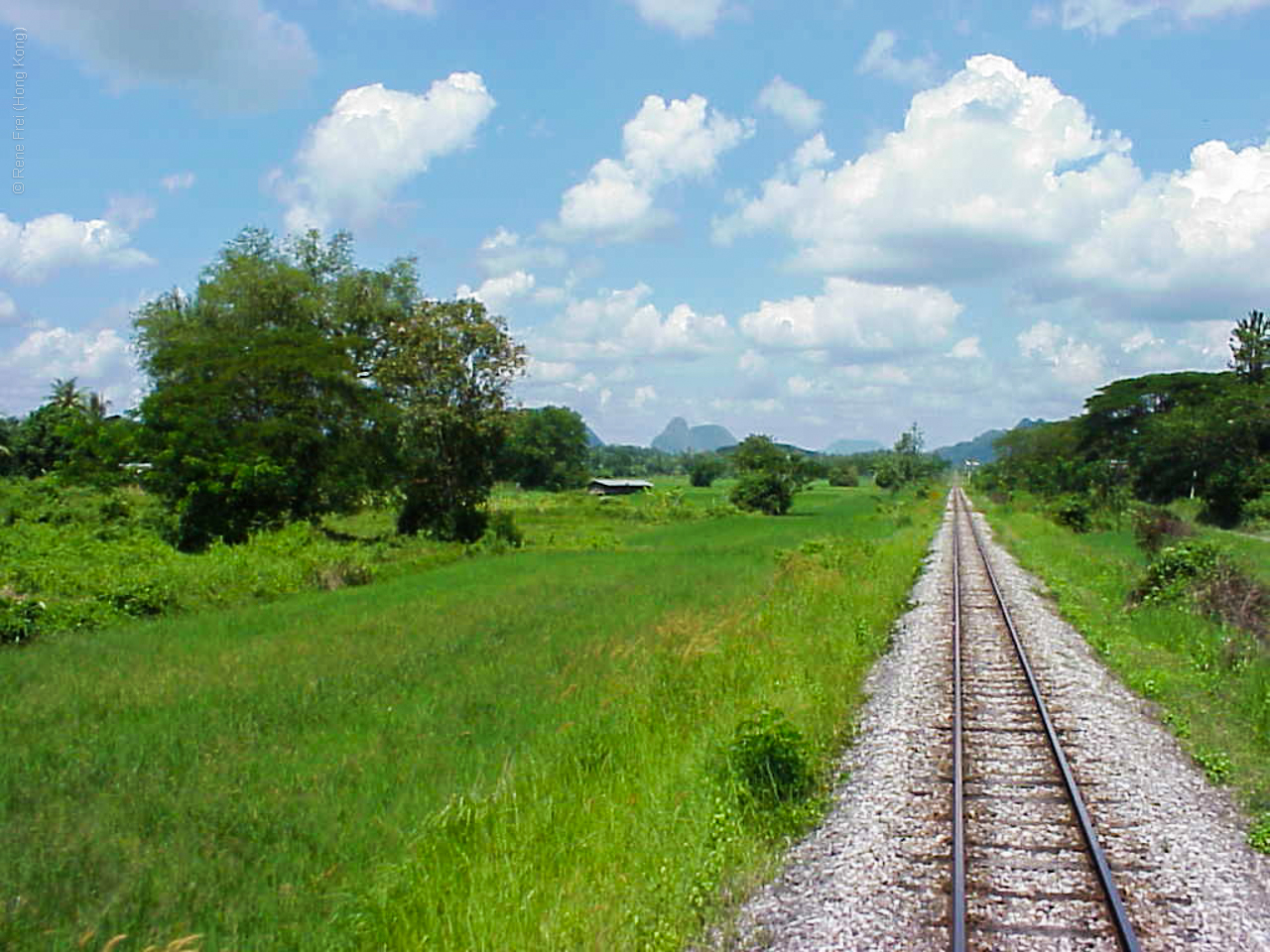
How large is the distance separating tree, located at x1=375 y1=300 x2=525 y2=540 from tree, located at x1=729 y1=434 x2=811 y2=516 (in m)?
34.1

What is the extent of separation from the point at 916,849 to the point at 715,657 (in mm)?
6702

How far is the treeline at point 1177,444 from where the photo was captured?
170 ft

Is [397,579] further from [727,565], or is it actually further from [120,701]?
[120,701]

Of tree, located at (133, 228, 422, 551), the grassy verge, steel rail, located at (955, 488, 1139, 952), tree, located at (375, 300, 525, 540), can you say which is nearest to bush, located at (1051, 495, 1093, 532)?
the grassy verge

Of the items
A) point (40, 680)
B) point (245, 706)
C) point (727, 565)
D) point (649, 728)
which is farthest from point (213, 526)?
point (649, 728)

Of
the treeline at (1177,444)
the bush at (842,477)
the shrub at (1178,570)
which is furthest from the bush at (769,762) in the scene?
the bush at (842,477)

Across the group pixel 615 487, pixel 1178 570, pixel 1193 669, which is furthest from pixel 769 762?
pixel 615 487

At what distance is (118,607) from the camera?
19422 millimetres

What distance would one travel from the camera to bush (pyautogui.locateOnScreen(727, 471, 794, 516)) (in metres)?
72.9

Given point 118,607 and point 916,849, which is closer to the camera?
point 916,849

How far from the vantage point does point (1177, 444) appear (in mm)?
57562

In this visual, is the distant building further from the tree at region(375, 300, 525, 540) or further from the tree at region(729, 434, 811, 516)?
the tree at region(375, 300, 525, 540)

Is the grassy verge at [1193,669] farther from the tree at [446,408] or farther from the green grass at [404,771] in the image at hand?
the tree at [446,408]

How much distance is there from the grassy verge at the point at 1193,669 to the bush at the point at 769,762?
12.4ft
